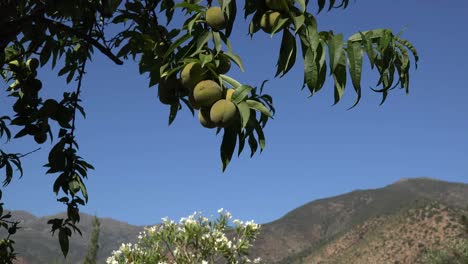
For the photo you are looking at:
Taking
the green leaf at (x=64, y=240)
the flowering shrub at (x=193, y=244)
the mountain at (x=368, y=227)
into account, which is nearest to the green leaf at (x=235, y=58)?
the green leaf at (x=64, y=240)

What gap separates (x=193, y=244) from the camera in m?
12.0

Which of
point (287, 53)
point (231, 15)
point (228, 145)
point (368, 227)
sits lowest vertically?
point (228, 145)

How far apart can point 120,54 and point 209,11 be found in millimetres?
1262

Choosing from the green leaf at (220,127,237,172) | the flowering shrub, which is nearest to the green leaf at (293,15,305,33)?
the green leaf at (220,127,237,172)

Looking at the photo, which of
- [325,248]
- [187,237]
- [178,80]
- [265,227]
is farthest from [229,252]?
[265,227]

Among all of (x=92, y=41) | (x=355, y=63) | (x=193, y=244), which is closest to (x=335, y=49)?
(x=355, y=63)

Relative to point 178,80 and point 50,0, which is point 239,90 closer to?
point 178,80

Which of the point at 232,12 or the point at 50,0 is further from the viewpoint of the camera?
the point at 50,0

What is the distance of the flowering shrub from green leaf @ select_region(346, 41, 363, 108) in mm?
10217

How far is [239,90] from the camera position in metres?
1.61

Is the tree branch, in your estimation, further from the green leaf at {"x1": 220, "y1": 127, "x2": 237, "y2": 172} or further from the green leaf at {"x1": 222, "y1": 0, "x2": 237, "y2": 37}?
the green leaf at {"x1": 220, "y1": 127, "x2": 237, "y2": 172}

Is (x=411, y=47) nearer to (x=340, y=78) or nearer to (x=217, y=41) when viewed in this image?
(x=340, y=78)

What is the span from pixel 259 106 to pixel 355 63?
0.30 meters

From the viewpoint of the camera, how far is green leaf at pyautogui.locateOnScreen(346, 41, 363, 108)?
59.1 inches
